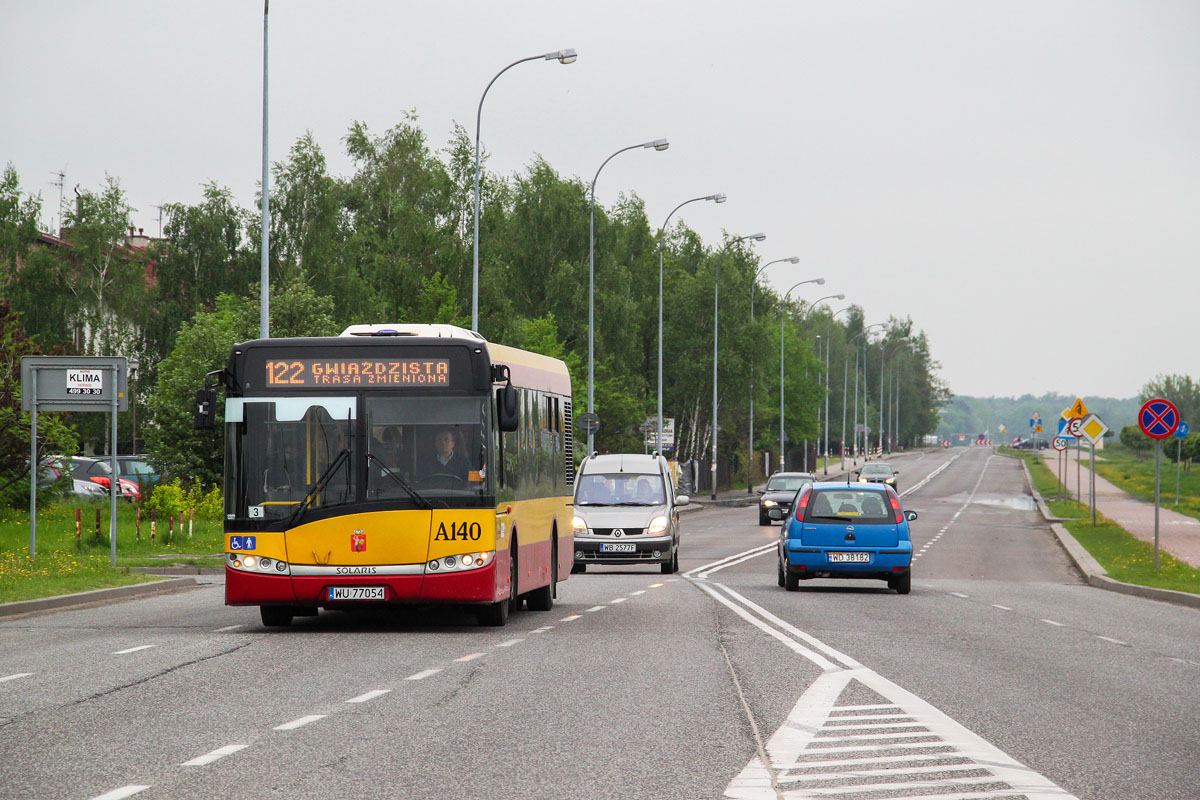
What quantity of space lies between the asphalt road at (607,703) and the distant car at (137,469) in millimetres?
25336

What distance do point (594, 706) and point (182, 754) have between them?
284 centimetres

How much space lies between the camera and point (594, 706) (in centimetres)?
1016

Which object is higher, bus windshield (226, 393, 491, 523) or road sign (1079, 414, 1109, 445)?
road sign (1079, 414, 1109, 445)

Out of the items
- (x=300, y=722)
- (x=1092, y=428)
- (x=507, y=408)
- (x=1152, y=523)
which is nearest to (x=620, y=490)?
(x=507, y=408)

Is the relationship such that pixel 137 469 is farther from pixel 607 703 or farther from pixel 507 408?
pixel 607 703

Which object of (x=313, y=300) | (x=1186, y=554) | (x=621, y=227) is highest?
(x=621, y=227)

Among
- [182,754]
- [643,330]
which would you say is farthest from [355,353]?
[643,330]

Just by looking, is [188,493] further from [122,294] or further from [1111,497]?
[1111,497]

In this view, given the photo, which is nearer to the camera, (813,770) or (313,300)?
(813,770)

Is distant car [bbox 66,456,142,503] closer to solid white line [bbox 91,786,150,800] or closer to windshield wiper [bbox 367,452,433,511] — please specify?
windshield wiper [bbox 367,452,433,511]

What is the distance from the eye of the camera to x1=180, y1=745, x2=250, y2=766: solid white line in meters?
7.85

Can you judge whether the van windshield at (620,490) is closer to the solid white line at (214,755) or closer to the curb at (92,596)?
the curb at (92,596)

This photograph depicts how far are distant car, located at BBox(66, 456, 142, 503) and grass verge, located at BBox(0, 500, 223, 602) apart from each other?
1.76 metres

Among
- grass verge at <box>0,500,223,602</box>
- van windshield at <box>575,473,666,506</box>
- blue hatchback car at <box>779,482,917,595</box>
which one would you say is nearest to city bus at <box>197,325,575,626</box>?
grass verge at <box>0,500,223,602</box>
